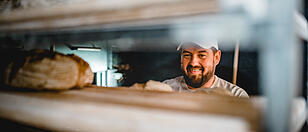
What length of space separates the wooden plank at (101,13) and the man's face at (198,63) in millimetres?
1811

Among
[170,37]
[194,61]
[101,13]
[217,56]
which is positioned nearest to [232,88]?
[217,56]

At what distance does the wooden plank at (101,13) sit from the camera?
345 millimetres

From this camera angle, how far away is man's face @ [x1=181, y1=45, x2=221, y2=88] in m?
2.18

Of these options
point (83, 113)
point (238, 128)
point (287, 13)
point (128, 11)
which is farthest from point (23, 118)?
point (287, 13)

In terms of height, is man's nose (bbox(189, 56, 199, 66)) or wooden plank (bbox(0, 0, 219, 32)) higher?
wooden plank (bbox(0, 0, 219, 32))

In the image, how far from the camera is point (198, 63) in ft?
7.29

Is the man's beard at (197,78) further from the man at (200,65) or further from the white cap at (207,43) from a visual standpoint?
the white cap at (207,43)

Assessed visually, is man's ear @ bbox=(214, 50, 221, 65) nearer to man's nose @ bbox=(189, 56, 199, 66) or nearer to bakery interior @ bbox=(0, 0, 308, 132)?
man's nose @ bbox=(189, 56, 199, 66)

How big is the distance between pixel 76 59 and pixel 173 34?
0.51m

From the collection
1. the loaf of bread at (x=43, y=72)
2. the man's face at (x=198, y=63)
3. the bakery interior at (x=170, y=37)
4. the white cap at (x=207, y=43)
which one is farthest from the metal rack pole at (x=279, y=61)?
the man's face at (x=198, y=63)

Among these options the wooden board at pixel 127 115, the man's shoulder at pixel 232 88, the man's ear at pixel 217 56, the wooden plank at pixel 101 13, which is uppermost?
the wooden plank at pixel 101 13

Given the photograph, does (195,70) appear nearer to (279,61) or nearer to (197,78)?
(197,78)

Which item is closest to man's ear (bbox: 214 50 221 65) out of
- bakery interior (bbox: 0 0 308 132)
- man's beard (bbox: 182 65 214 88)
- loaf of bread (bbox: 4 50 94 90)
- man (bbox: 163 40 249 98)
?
man (bbox: 163 40 249 98)

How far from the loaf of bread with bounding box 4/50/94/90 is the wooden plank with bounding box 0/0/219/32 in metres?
0.14
